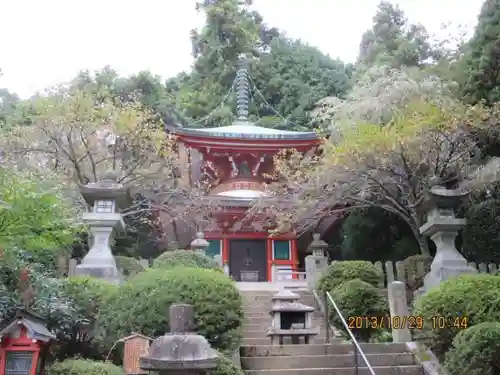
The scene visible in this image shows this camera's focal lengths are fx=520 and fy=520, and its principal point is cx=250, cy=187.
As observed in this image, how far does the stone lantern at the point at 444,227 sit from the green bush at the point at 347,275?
3.74 feet

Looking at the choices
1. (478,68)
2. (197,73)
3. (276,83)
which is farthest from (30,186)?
(197,73)

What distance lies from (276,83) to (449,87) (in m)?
17.5

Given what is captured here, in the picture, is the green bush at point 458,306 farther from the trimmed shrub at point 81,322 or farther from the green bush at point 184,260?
the trimmed shrub at point 81,322

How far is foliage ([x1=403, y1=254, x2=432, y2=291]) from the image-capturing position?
39.7 feet

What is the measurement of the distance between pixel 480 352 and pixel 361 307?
342cm

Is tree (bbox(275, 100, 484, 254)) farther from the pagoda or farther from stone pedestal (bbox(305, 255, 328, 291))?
the pagoda

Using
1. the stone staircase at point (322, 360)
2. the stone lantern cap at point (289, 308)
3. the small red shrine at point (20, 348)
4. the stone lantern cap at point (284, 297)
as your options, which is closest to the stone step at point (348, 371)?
the stone staircase at point (322, 360)

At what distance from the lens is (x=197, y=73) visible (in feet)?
116

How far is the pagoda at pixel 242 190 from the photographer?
18750 millimetres

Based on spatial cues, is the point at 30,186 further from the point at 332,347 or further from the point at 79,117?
the point at 79,117

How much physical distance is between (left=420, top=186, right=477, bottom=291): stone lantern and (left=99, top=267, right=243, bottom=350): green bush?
5127mm

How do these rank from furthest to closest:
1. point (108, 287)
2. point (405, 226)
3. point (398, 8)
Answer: point (398, 8)
point (405, 226)
point (108, 287)

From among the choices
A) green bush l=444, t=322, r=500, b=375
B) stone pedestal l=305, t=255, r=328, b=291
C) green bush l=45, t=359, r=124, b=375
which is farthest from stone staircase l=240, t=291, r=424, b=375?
stone pedestal l=305, t=255, r=328, b=291

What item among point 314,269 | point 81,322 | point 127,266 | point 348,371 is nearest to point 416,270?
point 314,269
